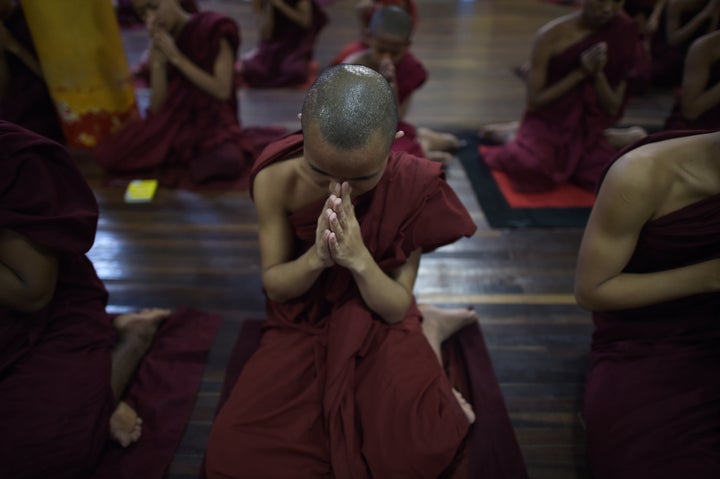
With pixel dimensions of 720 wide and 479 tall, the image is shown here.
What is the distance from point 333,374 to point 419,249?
1.86 ft

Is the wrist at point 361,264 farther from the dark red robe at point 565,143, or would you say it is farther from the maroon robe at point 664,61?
the maroon robe at point 664,61

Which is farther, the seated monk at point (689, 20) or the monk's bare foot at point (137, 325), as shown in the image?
the seated monk at point (689, 20)

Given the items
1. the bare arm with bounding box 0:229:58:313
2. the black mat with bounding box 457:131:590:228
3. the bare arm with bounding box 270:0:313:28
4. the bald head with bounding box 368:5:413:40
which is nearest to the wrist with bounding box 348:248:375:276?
the bare arm with bounding box 0:229:58:313

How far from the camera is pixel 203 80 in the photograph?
11.4 feet

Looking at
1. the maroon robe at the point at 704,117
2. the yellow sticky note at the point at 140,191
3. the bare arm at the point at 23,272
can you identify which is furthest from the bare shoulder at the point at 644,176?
the yellow sticky note at the point at 140,191

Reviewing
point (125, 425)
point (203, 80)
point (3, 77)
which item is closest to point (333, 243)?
point (125, 425)

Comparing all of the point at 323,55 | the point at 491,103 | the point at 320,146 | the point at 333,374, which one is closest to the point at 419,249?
the point at 333,374

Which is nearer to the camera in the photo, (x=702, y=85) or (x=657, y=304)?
(x=657, y=304)

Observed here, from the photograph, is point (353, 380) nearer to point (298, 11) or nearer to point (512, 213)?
point (512, 213)

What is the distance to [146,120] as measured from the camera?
148 inches

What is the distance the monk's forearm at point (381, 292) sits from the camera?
1.73m

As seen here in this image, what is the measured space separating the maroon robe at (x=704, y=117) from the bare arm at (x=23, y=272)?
3.26 meters

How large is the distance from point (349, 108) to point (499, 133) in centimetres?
310

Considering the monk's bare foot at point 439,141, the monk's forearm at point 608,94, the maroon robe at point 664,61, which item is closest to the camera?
the monk's forearm at point 608,94
